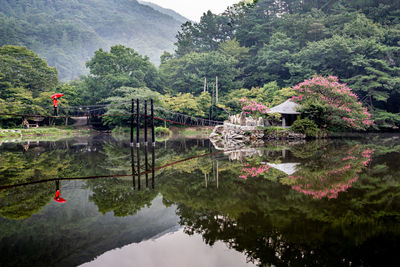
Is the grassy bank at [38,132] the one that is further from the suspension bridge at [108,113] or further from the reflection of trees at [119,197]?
the reflection of trees at [119,197]

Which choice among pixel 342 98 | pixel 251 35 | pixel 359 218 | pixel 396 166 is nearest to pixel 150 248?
pixel 359 218

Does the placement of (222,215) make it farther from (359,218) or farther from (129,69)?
(129,69)

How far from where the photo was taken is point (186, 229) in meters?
3.35

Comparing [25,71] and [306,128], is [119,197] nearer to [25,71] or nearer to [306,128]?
[306,128]

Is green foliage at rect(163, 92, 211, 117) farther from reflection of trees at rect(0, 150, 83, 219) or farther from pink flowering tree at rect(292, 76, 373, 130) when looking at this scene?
reflection of trees at rect(0, 150, 83, 219)

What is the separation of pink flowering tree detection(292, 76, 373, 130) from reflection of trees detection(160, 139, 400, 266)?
13347 mm

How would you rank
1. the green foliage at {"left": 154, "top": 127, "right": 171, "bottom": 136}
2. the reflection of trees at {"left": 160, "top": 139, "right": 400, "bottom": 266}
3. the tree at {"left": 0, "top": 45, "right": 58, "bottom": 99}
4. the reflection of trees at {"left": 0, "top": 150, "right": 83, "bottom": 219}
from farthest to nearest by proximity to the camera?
the tree at {"left": 0, "top": 45, "right": 58, "bottom": 99}, the green foliage at {"left": 154, "top": 127, "right": 171, "bottom": 136}, the reflection of trees at {"left": 0, "top": 150, "right": 83, "bottom": 219}, the reflection of trees at {"left": 160, "top": 139, "right": 400, "bottom": 266}

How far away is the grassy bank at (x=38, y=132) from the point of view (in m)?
21.9

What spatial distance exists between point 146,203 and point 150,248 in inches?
58.1

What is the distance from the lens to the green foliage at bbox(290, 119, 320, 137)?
685 inches

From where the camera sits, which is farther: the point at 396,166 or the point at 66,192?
the point at 396,166

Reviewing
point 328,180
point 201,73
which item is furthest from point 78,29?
point 328,180

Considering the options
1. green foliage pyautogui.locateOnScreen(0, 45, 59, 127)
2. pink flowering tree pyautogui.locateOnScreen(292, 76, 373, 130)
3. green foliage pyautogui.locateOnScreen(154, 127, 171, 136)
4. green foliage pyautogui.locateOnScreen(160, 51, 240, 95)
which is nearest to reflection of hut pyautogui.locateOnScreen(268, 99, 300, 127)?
pink flowering tree pyautogui.locateOnScreen(292, 76, 373, 130)

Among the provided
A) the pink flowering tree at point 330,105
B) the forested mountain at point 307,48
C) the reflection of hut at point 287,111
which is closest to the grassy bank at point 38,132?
the forested mountain at point 307,48
